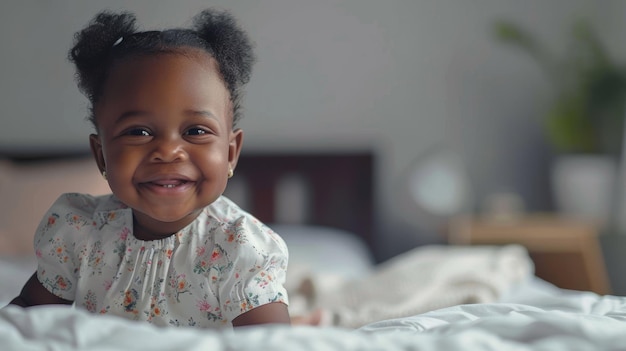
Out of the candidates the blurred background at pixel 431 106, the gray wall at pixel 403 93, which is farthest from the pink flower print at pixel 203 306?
the blurred background at pixel 431 106

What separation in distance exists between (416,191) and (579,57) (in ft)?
2.76

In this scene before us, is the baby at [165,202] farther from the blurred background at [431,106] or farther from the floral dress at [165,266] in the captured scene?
the blurred background at [431,106]

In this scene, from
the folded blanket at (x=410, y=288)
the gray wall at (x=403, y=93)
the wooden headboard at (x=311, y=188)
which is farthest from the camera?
the wooden headboard at (x=311, y=188)

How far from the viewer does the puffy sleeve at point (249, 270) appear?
2.64 ft

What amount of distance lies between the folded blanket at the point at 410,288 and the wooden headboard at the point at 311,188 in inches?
47.7

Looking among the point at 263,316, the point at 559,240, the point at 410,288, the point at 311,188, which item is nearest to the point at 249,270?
the point at 263,316

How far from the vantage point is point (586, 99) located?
3.10 metres

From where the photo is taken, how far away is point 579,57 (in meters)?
3.16

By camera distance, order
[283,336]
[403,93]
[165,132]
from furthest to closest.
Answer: [403,93]
[165,132]
[283,336]

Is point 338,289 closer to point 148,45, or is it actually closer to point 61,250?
point 61,250

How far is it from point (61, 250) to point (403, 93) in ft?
8.05

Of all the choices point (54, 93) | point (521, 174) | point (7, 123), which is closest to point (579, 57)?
point (521, 174)

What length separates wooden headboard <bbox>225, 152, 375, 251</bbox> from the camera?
2916mm

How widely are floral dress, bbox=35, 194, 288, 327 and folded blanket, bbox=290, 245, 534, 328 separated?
0.45m
